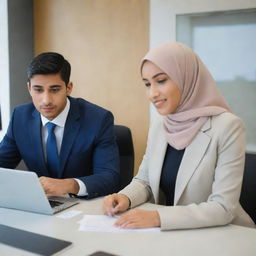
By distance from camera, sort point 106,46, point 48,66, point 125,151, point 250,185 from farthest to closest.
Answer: point 106,46 → point 125,151 → point 48,66 → point 250,185

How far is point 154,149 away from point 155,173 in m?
0.12

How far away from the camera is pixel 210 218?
1282mm

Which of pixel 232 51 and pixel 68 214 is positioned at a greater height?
pixel 232 51

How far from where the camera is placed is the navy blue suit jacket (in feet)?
6.09

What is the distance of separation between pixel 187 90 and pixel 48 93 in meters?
0.72

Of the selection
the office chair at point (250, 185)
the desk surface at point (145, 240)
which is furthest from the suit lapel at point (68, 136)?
the office chair at point (250, 185)

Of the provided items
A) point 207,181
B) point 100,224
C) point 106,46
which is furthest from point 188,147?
point 106,46

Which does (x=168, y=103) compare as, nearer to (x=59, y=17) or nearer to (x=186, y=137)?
(x=186, y=137)

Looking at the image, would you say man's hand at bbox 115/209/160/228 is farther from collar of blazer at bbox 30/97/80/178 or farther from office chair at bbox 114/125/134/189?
office chair at bbox 114/125/134/189

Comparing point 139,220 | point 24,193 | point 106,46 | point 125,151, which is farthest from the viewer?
point 106,46

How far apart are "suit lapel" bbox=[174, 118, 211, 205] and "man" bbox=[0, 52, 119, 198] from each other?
15.2 inches

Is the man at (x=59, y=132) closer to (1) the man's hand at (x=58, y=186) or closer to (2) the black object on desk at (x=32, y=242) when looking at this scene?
(1) the man's hand at (x=58, y=186)

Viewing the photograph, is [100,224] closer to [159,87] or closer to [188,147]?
[188,147]

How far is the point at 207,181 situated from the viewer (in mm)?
1491
